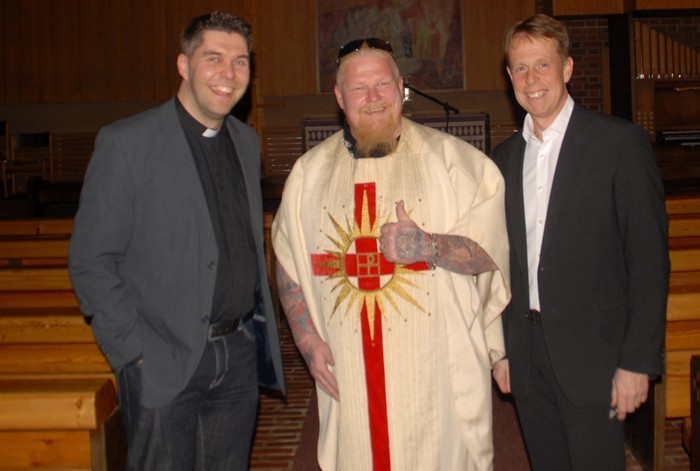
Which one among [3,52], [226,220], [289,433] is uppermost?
[3,52]

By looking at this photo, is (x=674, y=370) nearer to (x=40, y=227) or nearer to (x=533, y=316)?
(x=533, y=316)

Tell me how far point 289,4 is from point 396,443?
29.2 feet

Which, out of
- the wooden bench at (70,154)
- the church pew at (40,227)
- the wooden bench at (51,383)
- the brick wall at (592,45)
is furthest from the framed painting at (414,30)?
the wooden bench at (51,383)

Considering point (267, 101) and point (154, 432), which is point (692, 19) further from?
point (154, 432)

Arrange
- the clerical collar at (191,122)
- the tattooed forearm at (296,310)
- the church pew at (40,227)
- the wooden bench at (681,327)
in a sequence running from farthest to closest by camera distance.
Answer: the church pew at (40,227), the wooden bench at (681,327), the tattooed forearm at (296,310), the clerical collar at (191,122)

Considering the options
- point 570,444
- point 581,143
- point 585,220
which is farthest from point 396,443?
point 581,143

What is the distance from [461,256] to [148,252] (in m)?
0.86

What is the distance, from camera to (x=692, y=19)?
9.45 meters

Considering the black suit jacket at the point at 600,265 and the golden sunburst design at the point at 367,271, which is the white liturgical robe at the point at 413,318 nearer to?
the golden sunburst design at the point at 367,271

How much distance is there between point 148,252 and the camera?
1946 mm

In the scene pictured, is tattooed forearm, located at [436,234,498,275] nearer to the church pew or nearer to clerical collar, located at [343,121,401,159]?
clerical collar, located at [343,121,401,159]

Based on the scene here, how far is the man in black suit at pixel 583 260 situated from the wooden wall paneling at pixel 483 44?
26.4 ft

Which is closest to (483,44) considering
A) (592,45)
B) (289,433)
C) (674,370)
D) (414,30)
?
(414,30)

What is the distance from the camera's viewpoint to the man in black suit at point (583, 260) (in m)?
1.92
